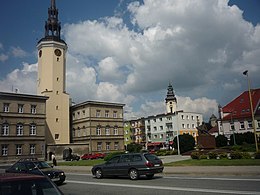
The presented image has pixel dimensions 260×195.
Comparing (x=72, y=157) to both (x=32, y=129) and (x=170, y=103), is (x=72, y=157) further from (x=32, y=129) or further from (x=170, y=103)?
(x=170, y=103)

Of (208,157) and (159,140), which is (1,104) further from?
(159,140)

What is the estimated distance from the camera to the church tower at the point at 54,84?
62406 mm

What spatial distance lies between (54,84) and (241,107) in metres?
44.7

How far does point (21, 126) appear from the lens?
5375cm

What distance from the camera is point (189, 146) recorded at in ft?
168

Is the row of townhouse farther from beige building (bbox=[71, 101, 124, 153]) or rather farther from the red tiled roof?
beige building (bbox=[71, 101, 124, 153])

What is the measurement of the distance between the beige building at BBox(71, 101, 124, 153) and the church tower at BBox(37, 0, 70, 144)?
3.94 m

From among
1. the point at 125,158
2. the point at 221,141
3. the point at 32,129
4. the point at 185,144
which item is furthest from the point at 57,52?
Answer: the point at 125,158

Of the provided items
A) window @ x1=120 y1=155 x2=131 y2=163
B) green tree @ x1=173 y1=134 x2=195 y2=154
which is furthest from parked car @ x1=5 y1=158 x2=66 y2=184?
green tree @ x1=173 y1=134 x2=195 y2=154

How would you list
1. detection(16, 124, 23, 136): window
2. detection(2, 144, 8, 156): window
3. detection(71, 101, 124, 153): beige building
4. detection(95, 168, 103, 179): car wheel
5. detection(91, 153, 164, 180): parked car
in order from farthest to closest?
detection(71, 101, 124, 153): beige building → detection(16, 124, 23, 136): window → detection(2, 144, 8, 156): window → detection(95, 168, 103, 179): car wheel → detection(91, 153, 164, 180): parked car

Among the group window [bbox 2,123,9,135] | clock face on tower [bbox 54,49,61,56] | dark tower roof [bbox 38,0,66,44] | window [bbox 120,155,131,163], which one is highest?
dark tower roof [bbox 38,0,66,44]

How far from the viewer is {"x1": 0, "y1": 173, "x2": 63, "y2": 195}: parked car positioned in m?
4.54

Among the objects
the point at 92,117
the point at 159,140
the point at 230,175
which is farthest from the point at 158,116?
the point at 230,175

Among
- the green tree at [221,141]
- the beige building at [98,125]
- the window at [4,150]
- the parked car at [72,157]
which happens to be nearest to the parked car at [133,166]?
the parked car at [72,157]
